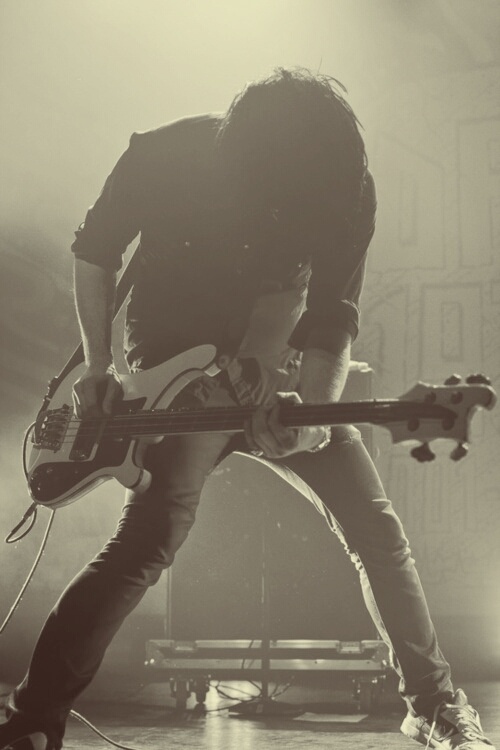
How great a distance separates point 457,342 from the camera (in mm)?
4320

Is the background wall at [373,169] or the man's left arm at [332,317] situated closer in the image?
the man's left arm at [332,317]

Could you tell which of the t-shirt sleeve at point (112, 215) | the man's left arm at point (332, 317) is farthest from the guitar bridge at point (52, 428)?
the man's left arm at point (332, 317)

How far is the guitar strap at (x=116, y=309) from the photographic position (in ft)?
6.88

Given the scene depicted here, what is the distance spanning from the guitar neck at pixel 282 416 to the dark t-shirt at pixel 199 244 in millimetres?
231

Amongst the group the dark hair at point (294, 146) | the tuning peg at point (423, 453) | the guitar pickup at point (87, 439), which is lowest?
the tuning peg at point (423, 453)

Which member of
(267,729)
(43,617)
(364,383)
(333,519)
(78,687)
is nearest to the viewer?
(78,687)

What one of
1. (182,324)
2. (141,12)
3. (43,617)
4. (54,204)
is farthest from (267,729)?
(141,12)

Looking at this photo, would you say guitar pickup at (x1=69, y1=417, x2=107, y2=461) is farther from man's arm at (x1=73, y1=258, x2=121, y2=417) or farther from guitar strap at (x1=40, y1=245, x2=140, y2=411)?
guitar strap at (x1=40, y1=245, x2=140, y2=411)

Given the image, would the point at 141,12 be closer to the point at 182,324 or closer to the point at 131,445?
the point at 182,324

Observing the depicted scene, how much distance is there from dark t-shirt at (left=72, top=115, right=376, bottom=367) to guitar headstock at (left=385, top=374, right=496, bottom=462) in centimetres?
45

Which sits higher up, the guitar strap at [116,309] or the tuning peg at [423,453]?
the guitar strap at [116,309]

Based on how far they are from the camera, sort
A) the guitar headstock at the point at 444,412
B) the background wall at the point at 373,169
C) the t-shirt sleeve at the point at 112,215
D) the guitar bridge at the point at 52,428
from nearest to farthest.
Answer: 1. the guitar headstock at the point at 444,412
2. the guitar bridge at the point at 52,428
3. the t-shirt sleeve at the point at 112,215
4. the background wall at the point at 373,169

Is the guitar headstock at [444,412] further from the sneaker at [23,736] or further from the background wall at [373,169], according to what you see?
the background wall at [373,169]

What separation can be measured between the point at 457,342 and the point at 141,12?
211 cm
